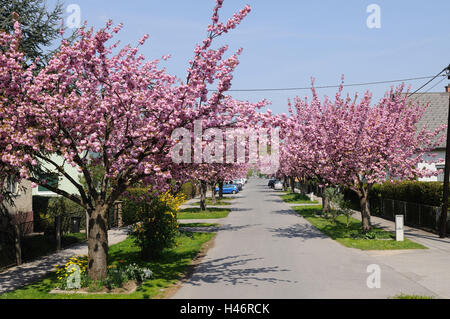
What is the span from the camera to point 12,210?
20297 millimetres

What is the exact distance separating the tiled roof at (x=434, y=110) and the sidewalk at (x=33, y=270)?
30.5 m

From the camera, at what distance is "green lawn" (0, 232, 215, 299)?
10.1 metres

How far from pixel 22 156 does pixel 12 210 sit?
1191 centimetres

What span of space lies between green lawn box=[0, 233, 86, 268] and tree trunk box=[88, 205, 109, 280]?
176 inches

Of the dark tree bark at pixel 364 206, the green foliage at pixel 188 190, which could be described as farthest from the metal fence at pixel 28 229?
the green foliage at pixel 188 190

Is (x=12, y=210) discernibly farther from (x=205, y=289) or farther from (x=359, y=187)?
(x=359, y=187)

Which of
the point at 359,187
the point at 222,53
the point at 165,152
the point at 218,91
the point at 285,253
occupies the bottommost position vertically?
the point at 285,253

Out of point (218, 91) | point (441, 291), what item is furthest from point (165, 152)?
point (441, 291)

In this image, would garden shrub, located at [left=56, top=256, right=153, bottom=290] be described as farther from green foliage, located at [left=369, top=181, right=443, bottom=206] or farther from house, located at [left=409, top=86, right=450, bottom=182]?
house, located at [left=409, top=86, right=450, bottom=182]

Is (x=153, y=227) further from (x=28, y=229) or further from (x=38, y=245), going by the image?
(x=28, y=229)

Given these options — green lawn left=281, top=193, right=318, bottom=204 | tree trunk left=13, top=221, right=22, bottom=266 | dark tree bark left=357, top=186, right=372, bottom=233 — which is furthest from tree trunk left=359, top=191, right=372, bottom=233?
green lawn left=281, top=193, right=318, bottom=204

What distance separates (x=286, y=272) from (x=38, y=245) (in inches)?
393

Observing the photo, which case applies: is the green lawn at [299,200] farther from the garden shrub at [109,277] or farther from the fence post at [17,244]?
the garden shrub at [109,277]

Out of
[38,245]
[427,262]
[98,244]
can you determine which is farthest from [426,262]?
[38,245]
